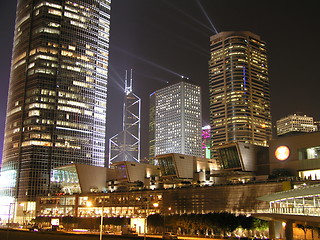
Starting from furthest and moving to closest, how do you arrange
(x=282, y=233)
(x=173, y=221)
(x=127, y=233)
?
(x=173, y=221) → (x=127, y=233) → (x=282, y=233)

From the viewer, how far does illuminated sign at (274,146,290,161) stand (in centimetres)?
12788

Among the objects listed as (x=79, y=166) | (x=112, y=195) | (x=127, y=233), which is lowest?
(x=127, y=233)

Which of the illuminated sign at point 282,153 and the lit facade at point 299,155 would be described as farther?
the illuminated sign at point 282,153

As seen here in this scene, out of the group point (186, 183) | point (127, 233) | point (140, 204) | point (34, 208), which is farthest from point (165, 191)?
point (34, 208)

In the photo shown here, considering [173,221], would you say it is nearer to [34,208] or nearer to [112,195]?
[112,195]

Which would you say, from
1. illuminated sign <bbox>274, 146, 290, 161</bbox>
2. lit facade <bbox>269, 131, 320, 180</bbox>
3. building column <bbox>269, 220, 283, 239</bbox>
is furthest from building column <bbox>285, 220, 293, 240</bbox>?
illuminated sign <bbox>274, 146, 290, 161</bbox>

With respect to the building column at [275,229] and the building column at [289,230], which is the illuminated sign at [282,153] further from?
the building column at [289,230]

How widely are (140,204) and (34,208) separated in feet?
238

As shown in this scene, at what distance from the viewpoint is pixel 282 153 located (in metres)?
129

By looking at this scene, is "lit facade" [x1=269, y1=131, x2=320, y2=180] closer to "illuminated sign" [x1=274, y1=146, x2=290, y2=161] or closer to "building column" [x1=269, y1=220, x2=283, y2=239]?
"illuminated sign" [x1=274, y1=146, x2=290, y2=161]

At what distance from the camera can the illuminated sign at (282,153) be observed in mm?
127875

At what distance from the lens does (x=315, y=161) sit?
120188 millimetres

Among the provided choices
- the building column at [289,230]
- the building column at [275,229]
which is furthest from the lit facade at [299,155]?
the building column at [289,230]

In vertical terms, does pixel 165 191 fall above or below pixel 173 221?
above
